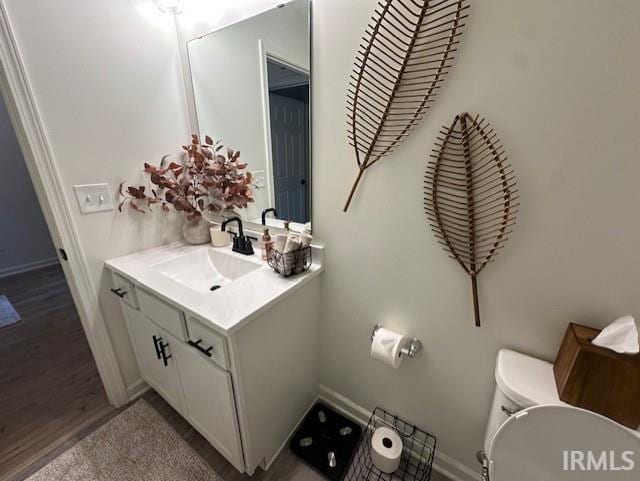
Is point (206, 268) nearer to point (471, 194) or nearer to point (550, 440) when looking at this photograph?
point (471, 194)

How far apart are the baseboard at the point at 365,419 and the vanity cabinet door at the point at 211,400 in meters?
0.55

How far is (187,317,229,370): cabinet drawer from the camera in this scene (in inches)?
33.2

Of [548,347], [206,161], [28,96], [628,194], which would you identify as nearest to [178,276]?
[206,161]

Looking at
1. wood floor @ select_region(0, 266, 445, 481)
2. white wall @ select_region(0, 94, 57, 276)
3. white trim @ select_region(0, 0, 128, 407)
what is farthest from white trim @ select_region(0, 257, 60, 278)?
white trim @ select_region(0, 0, 128, 407)

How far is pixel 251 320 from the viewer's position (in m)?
0.86

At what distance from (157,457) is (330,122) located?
66.2 inches

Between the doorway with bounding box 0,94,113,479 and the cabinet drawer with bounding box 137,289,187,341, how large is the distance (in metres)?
0.82

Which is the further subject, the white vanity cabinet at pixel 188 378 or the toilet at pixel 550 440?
the white vanity cabinet at pixel 188 378

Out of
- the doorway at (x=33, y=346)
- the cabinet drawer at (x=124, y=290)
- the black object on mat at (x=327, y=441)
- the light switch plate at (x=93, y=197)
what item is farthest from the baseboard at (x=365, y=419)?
the light switch plate at (x=93, y=197)

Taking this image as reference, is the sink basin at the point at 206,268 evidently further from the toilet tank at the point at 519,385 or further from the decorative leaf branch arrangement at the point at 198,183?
the toilet tank at the point at 519,385

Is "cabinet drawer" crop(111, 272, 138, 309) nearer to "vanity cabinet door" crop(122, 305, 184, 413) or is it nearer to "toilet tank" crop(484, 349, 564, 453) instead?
"vanity cabinet door" crop(122, 305, 184, 413)

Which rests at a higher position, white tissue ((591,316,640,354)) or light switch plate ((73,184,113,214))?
light switch plate ((73,184,113,214))

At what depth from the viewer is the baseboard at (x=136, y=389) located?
1471 mm

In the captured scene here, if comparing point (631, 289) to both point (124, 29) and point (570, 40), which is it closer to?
point (570, 40)
